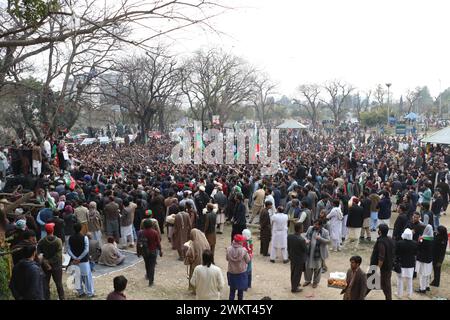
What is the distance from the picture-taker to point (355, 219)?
1112cm

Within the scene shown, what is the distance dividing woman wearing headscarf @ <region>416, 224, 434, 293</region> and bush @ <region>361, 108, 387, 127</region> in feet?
161

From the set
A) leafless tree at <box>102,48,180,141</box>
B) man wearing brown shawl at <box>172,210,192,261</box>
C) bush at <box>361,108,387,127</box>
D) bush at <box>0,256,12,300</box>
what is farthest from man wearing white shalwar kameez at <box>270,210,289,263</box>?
bush at <box>361,108,387,127</box>

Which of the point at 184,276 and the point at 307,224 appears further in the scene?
the point at 307,224

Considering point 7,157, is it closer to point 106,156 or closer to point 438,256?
point 106,156

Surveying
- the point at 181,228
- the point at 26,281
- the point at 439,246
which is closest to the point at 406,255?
the point at 439,246

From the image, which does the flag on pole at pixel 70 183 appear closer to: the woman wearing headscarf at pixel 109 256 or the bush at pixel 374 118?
the woman wearing headscarf at pixel 109 256

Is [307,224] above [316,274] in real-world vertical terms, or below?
above

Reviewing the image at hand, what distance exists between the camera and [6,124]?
91.5 feet

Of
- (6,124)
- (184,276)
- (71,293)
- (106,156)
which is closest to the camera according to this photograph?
(71,293)

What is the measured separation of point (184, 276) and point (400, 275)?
435cm

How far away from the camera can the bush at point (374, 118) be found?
54688 millimetres

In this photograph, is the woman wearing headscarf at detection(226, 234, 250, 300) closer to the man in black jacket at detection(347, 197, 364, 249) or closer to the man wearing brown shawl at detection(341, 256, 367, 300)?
the man wearing brown shawl at detection(341, 256, 367, 300)

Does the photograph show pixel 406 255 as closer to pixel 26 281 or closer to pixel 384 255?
pixel 384 255
